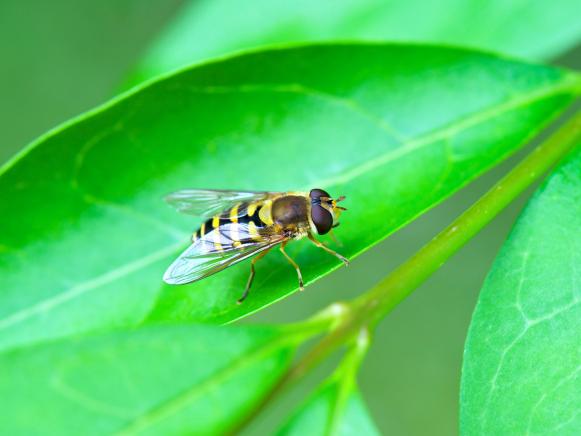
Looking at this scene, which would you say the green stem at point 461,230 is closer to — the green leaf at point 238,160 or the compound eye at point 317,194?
the green leaf at point 238,160

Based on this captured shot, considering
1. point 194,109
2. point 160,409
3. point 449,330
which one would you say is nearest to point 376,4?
point 194,109

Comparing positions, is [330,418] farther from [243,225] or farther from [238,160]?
[243,225]

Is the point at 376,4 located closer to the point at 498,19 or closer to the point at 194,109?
the point at 498,19

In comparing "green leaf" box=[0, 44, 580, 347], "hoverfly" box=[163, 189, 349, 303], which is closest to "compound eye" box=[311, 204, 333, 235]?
"hoverfly" box=[163, 189, 349, 303]

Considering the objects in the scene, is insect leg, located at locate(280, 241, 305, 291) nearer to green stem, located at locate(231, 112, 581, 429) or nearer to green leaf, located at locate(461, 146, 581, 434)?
green stem, located at locate(231, 112, 581, 429)

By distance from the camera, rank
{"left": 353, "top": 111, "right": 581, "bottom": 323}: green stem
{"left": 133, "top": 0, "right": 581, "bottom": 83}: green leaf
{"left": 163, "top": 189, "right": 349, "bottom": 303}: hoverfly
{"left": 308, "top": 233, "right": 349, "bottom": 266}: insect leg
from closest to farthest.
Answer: {"left": 353, "top": 111, "right": 581, "bottom": 323}: green stem < {"left": 308, "top": 233, "right": 349, "bottom": 266}: insect leg < {"left": 163, "top": 189, "right": 349, "bottom": 303}: hoverfly < {"left": 133, "top": 0, "right": 581, "bottom": 83}: green leaf

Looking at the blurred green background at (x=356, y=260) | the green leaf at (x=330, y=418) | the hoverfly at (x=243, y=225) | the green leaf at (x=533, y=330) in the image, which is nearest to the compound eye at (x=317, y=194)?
the hoverfly at (x=243, y=225)
